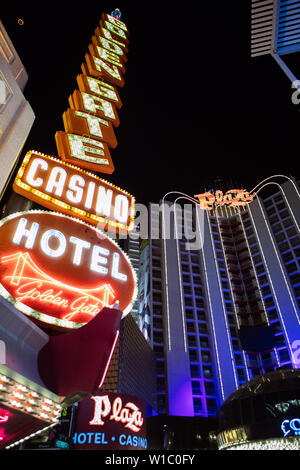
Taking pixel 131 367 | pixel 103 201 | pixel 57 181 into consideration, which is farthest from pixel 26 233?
pixel 131 367

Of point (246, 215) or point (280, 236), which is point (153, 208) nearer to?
point (246, 215)

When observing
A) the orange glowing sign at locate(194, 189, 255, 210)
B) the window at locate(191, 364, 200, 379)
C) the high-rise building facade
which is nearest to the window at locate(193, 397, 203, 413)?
the high-rise building facade

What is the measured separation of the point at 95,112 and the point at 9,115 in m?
5.34

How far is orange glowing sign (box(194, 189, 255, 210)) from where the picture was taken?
59.9m

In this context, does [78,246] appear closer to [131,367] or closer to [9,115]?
[9,115]

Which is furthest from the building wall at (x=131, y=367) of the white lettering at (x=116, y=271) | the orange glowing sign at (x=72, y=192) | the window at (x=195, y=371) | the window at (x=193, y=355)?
the white lettering at (x=116, y=271)

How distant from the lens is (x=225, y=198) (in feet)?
205

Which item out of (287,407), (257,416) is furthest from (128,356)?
(287,407)

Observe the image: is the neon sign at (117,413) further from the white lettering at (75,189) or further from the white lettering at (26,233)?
the white lettering at (26,233)

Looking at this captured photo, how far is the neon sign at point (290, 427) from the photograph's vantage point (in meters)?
23.2

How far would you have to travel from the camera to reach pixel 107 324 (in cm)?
696

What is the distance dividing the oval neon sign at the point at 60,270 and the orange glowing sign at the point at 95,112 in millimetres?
4794
